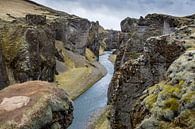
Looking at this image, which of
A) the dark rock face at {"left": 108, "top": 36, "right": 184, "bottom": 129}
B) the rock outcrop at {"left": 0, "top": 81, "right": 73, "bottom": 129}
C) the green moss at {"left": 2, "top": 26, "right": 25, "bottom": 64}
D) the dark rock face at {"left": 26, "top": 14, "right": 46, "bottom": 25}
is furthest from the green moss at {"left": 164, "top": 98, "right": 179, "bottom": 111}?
the dark rock face at {"left": 26, "top": 14, "right": 46, "bottom": 25}

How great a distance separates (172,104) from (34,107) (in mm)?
12981

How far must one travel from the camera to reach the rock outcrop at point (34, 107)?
34.0 meters

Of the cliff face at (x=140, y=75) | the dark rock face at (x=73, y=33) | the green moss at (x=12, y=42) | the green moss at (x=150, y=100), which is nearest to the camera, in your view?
the green moss at (x=150, y=100)

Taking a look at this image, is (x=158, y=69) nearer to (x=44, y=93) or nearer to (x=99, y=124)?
(x=44, y=93)

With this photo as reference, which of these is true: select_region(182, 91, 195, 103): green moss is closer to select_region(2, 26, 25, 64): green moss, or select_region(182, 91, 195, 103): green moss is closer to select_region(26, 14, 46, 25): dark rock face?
select_region(2, 26, 25, 64): green moss

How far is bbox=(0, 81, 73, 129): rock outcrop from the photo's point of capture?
3403 centimetres

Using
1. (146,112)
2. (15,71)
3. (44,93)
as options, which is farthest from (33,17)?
(146,112)

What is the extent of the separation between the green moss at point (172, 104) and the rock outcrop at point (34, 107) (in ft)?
38.6

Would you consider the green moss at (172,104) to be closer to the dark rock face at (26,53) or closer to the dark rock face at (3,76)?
the dark rock face at (3,76)

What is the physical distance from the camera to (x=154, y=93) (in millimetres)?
Result: 32344

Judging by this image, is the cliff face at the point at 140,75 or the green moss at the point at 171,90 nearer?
the green moss at the point at 171,90

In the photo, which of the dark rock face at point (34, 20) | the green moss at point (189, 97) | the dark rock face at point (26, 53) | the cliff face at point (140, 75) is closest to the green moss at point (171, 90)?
the green moss at point (189, 97)

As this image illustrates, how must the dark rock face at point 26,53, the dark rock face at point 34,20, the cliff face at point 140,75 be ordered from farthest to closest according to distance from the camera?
the dark rock face at point 34,20
the dark rock face at point 26,53
the cliff face at point 140,75

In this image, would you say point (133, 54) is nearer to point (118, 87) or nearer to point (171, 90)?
point (118, 87)
